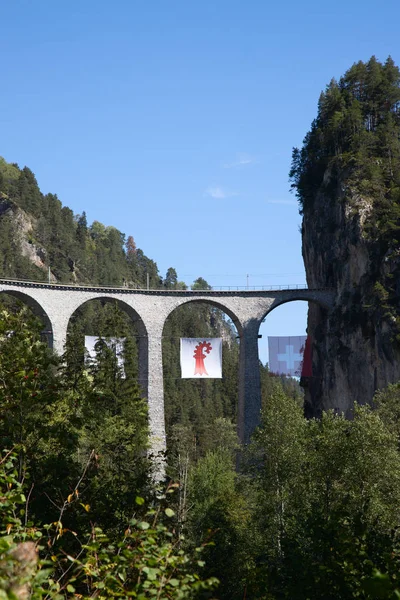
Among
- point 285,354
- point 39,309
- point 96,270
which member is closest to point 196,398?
point 285,354

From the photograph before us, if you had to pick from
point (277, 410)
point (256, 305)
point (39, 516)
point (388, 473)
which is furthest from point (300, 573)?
point (256, 305)

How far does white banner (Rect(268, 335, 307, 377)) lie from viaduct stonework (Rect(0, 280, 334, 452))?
15.2 m

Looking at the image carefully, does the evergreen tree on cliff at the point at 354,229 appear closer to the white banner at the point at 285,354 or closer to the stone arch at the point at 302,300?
the stone arch at the point at 302,300

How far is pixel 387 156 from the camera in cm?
6756

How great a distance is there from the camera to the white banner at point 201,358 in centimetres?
5144

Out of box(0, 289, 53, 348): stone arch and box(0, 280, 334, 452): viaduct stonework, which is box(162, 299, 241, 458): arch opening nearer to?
box(0, 280, 334, 452): viaduct stonework

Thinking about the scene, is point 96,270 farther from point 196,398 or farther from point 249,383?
point 249,383

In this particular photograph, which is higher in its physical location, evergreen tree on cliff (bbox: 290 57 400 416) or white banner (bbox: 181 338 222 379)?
evergreen tree on cliff (bbox: 290 57 400 416)

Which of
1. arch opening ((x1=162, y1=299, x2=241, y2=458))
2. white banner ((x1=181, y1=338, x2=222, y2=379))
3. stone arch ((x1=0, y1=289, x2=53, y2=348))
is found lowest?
arch opening ((x1=162, y1=299, x2=241, y2=458))

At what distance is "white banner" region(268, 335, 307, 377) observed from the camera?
77.9 meters

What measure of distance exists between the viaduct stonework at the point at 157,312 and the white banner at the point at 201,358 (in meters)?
5.42

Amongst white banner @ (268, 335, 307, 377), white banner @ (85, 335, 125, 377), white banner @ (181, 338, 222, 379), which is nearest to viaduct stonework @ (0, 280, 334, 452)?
white banner @ (85, 335, 125, 377)

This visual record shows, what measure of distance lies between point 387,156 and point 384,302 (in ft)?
57.2

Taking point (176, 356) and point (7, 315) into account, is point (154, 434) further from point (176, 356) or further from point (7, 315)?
point (176, 356)
